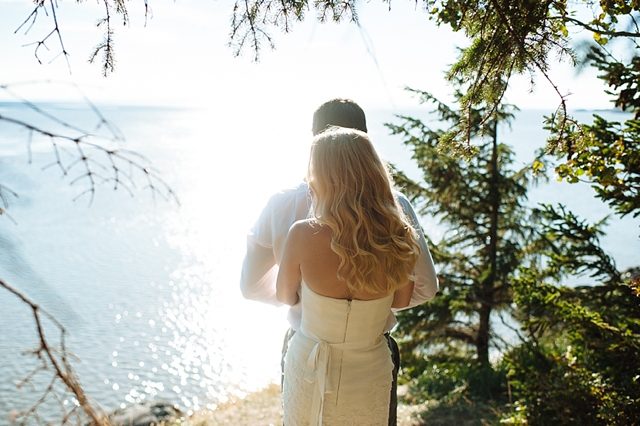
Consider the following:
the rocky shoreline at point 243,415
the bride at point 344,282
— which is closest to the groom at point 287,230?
the bride at point 344,282

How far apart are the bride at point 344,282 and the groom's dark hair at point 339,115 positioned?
0.16 m

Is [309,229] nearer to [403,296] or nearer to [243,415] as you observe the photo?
[403,296]

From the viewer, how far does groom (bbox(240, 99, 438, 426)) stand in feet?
7.07

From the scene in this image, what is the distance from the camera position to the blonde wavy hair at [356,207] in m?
1.92

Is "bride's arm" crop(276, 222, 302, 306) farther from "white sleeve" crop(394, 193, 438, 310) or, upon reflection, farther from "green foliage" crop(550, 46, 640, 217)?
"green foliage" crop(550, 46, 640, 217)

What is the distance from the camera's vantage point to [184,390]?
1316 centimetres

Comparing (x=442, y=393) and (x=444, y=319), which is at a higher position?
(x=444, y=319)

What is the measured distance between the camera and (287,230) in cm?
214

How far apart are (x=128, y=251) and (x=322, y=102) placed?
19778 mm

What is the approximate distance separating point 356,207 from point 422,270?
1.61 ft

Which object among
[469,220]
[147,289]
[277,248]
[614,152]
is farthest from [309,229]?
[147,289]

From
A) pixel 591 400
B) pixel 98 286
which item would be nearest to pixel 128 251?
pixel 98 286

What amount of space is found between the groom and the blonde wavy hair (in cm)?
19

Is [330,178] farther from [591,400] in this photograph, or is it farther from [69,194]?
[69,194]
